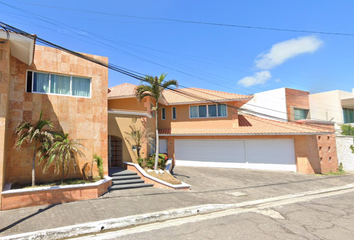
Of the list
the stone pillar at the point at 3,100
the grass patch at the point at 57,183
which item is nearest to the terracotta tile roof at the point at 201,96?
the grass patch at the point at 57,183

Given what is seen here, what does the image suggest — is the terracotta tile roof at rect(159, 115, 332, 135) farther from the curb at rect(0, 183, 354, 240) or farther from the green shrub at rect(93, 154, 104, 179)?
the green shrub at rect(93, 154, 104, 179)

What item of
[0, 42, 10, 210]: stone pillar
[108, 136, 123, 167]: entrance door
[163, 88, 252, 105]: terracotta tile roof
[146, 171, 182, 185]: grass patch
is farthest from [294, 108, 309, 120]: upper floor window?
[0, 42, 10, 210]: stone pillar

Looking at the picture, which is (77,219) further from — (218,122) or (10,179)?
(218,122)

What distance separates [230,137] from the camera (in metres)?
17.9

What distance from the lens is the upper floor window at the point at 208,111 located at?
19056 mm

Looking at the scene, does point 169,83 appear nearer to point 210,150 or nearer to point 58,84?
point 58,84

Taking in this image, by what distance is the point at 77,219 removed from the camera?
6.65m

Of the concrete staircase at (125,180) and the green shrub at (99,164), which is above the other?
the green shrub at (99,164)

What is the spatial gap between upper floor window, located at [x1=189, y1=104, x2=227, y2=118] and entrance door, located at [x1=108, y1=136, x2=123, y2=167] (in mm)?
8102

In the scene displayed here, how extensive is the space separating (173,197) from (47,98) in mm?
7594

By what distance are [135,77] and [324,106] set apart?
2737 centimetres

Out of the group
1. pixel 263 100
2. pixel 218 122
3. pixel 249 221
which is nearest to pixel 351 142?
pixel 263 100

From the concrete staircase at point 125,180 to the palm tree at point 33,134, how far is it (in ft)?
11.8

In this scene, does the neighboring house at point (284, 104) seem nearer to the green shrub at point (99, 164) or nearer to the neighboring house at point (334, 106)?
the neighboring house at point (334, 106)
